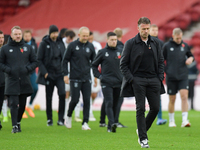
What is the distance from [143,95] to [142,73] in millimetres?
334

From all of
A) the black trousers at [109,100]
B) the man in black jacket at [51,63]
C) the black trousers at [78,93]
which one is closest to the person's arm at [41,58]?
the man in black jacket at [51,63]

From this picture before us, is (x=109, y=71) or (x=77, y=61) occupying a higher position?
(x=77, y=61)

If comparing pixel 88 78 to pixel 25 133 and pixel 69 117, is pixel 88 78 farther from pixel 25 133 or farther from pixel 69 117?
pixel 25 133

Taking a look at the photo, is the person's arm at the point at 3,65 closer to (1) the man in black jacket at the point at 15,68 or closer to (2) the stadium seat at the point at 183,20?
(1) the man in black jacket at the point at 15,68

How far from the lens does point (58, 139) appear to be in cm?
778

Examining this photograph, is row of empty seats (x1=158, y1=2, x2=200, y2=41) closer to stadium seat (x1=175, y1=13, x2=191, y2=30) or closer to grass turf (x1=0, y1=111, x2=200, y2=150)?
stadium seat (x1=175, y1=13, x2=191, y2=30)

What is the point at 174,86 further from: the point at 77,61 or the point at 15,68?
the point at 15,68

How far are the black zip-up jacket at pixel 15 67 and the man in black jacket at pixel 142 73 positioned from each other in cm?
271

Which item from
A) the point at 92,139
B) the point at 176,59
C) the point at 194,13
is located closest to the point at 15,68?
the point at 92,139

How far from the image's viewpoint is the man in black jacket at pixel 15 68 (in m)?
8.63

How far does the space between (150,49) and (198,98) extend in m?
10.6

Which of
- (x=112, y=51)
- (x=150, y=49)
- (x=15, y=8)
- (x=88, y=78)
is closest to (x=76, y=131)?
(x=88, y=78)

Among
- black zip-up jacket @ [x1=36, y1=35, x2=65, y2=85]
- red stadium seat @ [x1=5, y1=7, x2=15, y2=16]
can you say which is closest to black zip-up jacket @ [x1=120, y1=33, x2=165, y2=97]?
black zip-up jacket @ [x1=36, y1=35, x2=65, y2=85]

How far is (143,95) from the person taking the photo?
6652 mm
